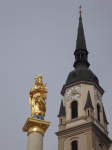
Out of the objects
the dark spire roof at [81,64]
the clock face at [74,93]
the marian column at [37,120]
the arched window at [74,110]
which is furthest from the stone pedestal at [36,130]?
the dark spire roof at [81,64]

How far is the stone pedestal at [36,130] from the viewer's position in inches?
658

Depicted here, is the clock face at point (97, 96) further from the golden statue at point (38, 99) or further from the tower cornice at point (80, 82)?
the golden statue at point (38, 99)

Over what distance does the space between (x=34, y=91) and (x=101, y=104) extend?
101 ft

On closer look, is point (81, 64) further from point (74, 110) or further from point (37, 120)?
point (37, 120)

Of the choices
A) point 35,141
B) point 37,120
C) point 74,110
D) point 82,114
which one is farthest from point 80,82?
point 35,141

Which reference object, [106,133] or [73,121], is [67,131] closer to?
[73,121]

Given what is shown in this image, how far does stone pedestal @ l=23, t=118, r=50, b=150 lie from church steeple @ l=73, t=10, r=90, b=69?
1380 inches

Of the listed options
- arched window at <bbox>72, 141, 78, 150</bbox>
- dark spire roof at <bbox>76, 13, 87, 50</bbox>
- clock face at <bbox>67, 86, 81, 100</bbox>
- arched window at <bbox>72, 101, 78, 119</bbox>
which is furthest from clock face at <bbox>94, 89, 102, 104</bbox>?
dark spire roof at <bbox>76, 13, 87, 50</bbox>

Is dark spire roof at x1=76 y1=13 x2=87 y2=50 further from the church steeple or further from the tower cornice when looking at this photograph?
the tower cornice

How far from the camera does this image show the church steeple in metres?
52.5

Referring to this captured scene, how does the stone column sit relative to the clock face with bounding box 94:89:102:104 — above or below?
below

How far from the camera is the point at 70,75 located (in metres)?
49.6

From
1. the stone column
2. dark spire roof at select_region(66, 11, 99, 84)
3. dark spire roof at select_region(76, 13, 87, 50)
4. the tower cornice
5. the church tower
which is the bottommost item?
the stone column

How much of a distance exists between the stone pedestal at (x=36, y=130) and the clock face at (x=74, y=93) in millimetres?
29536
